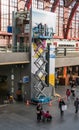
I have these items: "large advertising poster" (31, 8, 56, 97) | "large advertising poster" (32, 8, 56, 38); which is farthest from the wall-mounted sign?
"large advertising poster" (32, 8, 56, 38)

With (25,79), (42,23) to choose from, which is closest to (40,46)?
(42,23)

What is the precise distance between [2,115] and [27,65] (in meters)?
7.29

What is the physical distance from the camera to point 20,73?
32594 millimetres

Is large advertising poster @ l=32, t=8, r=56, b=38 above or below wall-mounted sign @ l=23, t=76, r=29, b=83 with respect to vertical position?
above

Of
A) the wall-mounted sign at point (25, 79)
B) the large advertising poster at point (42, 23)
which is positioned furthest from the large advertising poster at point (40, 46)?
the wall-mounted sign at point (25, 79)

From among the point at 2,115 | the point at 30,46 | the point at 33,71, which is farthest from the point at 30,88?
the point at 2,115

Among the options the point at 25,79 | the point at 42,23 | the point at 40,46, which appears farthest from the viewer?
the point at 40,46

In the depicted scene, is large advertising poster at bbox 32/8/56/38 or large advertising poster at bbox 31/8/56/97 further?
large advertising poster at bbox 31/8/56/97

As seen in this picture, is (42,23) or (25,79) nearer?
(25,79)

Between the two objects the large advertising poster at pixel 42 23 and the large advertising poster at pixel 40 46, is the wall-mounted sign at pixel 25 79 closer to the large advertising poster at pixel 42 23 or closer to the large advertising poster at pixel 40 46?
the large advertising poster at pixel 40 46

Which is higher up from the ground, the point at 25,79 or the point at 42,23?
the point at 42,23

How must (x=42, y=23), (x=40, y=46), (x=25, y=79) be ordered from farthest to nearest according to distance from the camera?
(x=40, y=46)
(x=42, y=23)
(x=25, y=79)

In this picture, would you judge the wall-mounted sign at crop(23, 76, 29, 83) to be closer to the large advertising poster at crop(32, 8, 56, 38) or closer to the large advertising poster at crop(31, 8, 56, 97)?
the large advertising poster at crop(31, 8, 56, 97)

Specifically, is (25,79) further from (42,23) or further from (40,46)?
(42,23)
